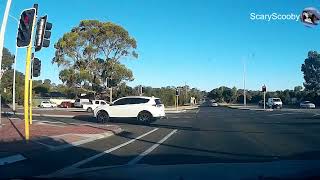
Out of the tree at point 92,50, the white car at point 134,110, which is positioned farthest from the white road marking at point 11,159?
the tree at point 92,50

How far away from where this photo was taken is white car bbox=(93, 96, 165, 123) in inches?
1339

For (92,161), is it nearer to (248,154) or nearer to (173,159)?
(173,159)

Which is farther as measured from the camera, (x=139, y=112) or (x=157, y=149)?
(x=139, y=112)

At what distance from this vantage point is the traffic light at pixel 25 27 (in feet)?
58.1

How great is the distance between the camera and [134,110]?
112ft

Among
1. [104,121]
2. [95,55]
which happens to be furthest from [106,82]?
[104,121]

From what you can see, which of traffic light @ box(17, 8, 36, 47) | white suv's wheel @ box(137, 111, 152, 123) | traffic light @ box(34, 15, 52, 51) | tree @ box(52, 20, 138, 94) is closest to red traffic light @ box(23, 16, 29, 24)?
traffic light @ box(17, 8, 36, 47)

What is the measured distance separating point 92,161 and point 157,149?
138 inches

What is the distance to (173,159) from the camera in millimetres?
13461

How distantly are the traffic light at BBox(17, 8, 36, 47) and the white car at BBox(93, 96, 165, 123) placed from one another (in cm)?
1668

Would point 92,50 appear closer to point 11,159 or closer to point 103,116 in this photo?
point 103,116

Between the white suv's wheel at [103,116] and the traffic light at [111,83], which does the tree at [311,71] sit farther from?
the white suv's wheel at [103,116]

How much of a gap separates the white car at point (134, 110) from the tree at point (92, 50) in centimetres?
3182

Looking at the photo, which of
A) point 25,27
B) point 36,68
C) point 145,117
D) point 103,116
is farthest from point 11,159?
point 103,116
